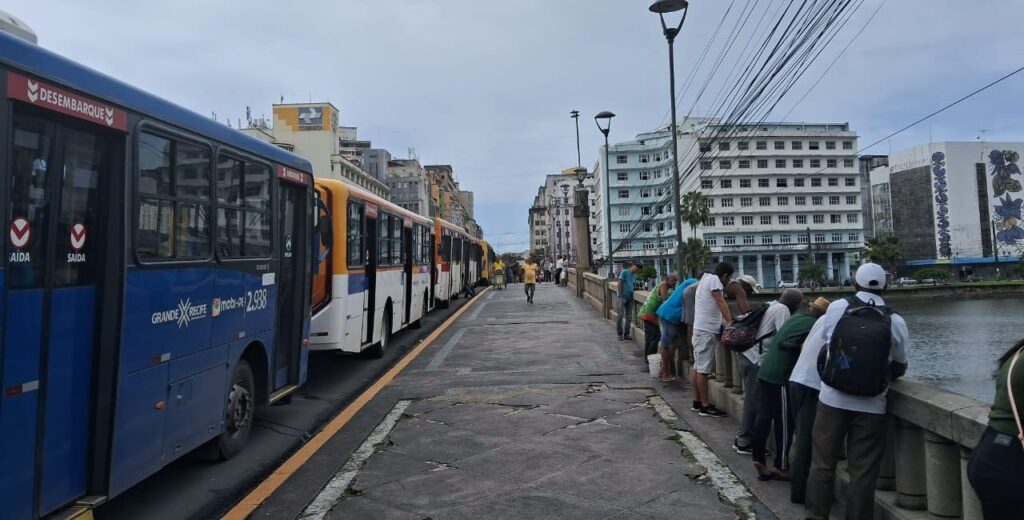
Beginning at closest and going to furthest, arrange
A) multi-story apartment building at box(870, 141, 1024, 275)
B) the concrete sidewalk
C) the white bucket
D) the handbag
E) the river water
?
the handbag
the concrete sidewalk
the white bucket
the river water
multi-story apartment building at box(870, 141, 1024, 275)

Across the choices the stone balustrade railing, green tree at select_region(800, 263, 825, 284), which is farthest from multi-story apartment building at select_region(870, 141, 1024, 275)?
the stone balustrade railing

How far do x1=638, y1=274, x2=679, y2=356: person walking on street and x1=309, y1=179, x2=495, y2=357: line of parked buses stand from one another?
4.48 metres

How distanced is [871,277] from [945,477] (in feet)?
3.84

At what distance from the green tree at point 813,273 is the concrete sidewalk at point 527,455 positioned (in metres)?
91.4

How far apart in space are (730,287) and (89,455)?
5.81 meters

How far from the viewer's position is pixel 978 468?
9.27 ft

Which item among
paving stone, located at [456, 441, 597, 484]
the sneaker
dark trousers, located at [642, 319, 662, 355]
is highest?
dark trousers, located at [642, 319, 662, 355]

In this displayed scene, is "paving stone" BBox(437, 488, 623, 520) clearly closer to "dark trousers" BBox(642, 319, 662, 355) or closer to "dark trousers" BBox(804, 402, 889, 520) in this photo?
"dark trousers" BBox(804, 402, 889, 520)

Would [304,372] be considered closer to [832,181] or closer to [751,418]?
[751,418]

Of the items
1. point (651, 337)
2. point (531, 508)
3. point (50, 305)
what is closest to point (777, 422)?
point (531, 508)

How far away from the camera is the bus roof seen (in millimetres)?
3422

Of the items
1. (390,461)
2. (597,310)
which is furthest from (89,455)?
(597,310)

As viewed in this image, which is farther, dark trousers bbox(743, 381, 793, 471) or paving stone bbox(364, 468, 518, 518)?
dark trousers bbox(743, 381, 793, 471)

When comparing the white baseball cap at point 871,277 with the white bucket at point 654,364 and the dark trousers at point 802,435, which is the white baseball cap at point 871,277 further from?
the white bucket at point 654,364
